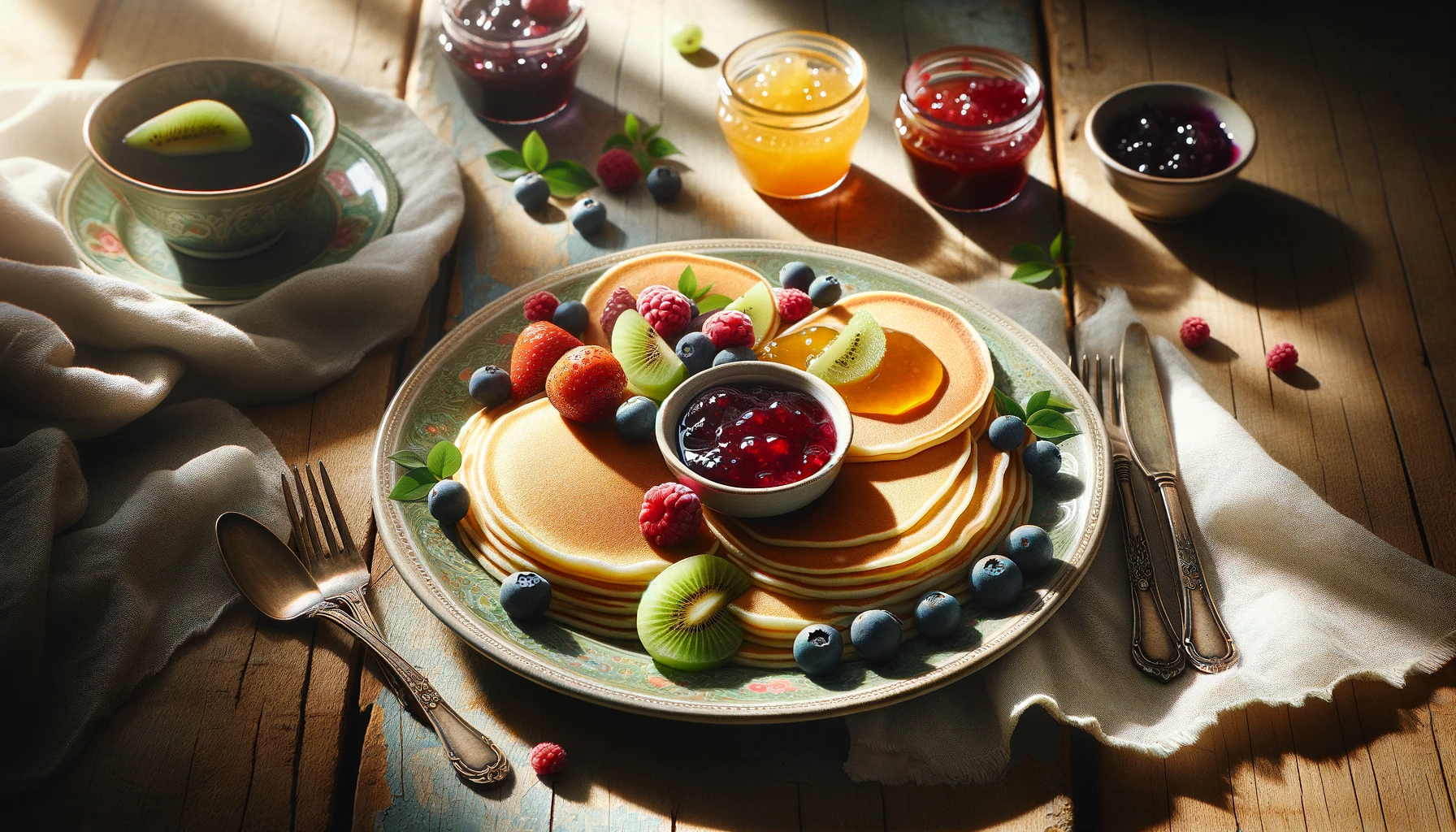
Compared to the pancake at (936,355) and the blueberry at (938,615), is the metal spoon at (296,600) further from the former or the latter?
the pancake at (936,355)

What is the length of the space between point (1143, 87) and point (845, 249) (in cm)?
100

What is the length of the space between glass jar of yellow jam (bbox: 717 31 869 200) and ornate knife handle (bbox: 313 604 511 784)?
1.57 meters

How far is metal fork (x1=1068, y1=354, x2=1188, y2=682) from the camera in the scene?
75.8 inches

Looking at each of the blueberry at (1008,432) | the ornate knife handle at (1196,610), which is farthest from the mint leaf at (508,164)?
the ornate knife handle at (1196,610)

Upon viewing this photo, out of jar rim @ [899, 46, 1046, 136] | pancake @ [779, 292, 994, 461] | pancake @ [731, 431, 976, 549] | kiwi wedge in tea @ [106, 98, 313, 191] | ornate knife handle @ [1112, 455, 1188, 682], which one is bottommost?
ornate knife handle @ [1112, 455, 1188, 682]

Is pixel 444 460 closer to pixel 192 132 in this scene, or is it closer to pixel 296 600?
pixel 296 600

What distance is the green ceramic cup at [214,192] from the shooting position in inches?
93.5

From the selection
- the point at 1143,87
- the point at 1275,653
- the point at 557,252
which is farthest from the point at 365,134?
the point at 1275,653

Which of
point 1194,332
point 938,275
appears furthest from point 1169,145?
point 938,275

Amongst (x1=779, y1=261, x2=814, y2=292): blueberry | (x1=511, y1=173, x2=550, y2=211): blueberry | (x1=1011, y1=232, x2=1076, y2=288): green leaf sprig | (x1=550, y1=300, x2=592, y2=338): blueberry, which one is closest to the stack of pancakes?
(x1=550, y1=300, x2=592, y2=338): blueberry

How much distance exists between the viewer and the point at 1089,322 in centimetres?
256

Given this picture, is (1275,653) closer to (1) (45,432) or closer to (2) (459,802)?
(2) (459,802)

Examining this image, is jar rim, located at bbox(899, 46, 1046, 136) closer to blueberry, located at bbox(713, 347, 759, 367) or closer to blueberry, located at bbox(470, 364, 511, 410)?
blueberry, located at bbox(713, 347, 759, 367)

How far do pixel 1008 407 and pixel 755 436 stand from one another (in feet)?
1.77
